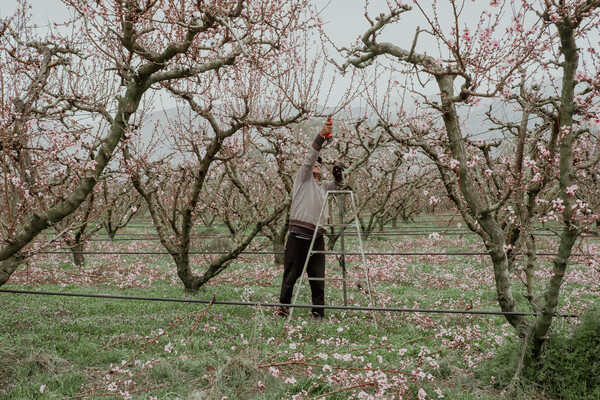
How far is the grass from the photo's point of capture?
4.30 meters

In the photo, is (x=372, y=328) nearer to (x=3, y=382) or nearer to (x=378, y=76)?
(x=3, y=382)

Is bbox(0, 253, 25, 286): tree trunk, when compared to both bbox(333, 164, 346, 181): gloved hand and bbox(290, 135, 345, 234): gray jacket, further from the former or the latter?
bbox(333, 164, 346, 181): gloved hand

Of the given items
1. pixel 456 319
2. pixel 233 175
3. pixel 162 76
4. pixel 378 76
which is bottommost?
pixel 456 319

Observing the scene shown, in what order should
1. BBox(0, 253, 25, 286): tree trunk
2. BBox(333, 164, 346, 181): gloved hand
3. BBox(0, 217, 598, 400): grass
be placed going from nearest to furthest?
BBox(0, 217, 598, 400): grass
BBox(0, 253, 25, 286): tree trunk
BBox(333, 164, 346, 181): gloved hand

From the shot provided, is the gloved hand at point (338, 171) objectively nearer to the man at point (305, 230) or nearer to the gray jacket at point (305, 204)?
the man at point (305, 230)

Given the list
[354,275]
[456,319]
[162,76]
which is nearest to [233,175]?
[354,275]

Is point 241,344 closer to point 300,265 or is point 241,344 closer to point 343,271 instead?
point 300,265

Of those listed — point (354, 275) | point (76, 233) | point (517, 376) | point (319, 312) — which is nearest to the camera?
point (517, 376)

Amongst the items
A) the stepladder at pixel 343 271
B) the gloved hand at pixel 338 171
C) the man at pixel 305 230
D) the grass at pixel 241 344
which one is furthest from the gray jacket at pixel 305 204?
the grass at pixel 241 344

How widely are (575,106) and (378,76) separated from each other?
298 inches

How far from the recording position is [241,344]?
5.39 metres

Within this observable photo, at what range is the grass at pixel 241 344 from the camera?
4.30m

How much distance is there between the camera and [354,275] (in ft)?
39.3

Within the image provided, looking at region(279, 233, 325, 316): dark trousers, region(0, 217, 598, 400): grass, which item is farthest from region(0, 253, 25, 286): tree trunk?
region(279, 233, 325, 316): dark trousers
